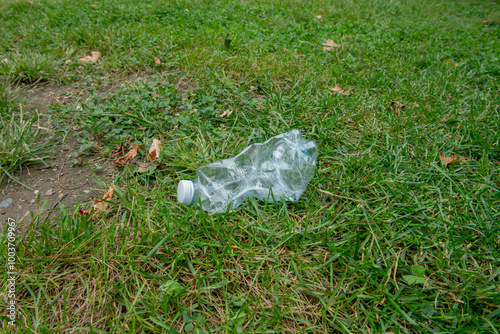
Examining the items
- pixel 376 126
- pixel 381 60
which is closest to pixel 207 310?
pixel 376 126

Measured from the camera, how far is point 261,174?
205 centimetres

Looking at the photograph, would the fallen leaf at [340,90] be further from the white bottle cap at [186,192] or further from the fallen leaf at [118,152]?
the fallen leaf at [118,152]

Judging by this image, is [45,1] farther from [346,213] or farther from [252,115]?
[346,213]

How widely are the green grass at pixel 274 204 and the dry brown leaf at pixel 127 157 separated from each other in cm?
5

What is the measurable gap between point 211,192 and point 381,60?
2.67 m

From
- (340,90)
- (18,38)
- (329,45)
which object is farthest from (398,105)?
(18,38)

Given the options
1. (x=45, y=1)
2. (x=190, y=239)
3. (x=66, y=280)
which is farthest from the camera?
(x=45, y=1)

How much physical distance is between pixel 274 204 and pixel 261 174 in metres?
0.34

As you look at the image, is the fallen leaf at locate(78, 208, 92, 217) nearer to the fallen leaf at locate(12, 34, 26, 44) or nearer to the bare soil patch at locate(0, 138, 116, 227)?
the bare soil patch at locate(0, 138, 116, 227)

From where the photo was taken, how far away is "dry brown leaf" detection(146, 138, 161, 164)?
1.98 m

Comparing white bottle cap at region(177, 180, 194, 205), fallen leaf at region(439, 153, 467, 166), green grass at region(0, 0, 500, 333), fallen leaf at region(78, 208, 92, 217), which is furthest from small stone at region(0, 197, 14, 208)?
fallen leaf at region(439, 153, 467, 166)

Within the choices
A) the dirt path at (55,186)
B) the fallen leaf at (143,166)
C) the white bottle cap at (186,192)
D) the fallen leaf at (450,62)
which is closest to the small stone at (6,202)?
the dirt path at (55,186)

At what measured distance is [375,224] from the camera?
1.65 m

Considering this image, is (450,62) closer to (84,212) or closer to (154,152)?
(154,152)
